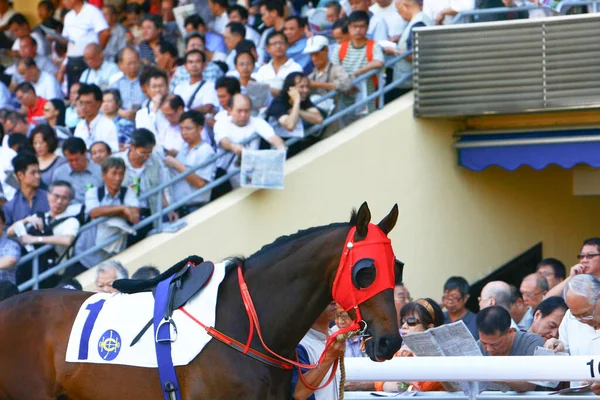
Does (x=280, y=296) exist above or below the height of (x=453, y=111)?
below

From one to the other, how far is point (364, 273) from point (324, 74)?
6213 mm

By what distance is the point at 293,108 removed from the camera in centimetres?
1045

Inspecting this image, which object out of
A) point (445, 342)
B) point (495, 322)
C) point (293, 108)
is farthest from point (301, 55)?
point (445, 342)

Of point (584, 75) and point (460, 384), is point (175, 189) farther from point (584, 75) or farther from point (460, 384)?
point (460, 384)

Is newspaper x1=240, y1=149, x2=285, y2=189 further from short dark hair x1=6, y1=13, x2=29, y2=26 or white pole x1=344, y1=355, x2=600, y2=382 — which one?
short dark hair x1=6, y1=13, x2=29, y2=26

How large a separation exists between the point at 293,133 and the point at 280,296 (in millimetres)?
5263

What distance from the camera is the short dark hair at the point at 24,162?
1004 cm

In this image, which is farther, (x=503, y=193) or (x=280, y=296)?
(x=503, y=193)

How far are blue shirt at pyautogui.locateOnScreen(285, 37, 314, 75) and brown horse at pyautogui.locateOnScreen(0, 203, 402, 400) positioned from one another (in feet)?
20.0

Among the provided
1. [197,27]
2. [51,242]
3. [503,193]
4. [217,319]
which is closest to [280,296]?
[217,319]

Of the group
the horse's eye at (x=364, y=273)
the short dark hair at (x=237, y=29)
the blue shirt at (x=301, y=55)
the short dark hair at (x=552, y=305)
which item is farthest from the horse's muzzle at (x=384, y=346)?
the short dark hair at (x=237, y=29)

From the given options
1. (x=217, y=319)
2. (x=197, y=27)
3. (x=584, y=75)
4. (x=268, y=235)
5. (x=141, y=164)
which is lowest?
(x=217, y=319)

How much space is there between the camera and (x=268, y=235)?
10367mm

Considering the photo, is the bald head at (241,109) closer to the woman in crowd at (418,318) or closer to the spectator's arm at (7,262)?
the spectator's arm at (7,262)
